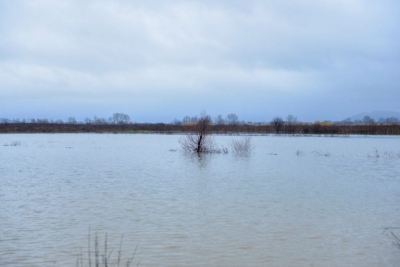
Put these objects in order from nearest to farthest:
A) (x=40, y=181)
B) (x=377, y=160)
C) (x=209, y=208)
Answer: (x=209, y=208) < (x=40, y=181) < (x=377, y=160)

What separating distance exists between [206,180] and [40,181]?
6.18 meters

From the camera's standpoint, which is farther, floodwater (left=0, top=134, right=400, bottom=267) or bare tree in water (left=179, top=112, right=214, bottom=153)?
bare tree in water (left=179, top=112, right=214, bottom=153)

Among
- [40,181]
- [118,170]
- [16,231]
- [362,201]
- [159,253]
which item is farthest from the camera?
[118,170]

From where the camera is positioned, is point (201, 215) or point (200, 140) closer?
point (201, 215)

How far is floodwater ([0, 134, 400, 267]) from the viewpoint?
333 inches

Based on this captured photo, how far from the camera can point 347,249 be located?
8.88 metres

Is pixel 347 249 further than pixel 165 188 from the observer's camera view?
No

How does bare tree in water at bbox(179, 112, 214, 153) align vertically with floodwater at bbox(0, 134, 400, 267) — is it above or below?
above

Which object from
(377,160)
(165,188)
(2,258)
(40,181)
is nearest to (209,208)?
(165,188)

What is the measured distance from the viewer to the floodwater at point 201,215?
8.45 m

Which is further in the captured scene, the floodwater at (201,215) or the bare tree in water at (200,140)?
the bare tree in water at (200,140)

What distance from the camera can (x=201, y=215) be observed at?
11594mm

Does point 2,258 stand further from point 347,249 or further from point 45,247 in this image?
point 347,249

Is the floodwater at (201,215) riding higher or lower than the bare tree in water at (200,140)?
lower
